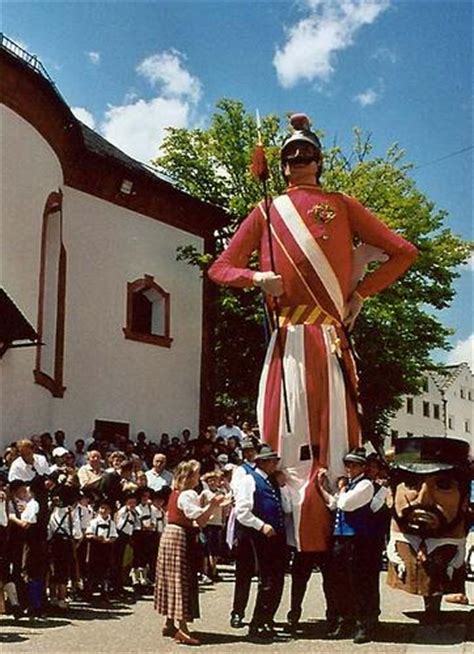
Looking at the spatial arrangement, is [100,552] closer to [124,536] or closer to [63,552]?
[124,536]

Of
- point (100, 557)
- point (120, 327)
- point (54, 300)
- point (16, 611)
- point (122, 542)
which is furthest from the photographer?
point (120, 327)

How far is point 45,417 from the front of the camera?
57.1ft

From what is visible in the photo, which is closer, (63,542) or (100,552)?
(63,542)

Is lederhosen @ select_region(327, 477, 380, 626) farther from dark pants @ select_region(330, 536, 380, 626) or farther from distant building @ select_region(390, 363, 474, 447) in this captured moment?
distant building @ select_region(390, 363, 474, 447)

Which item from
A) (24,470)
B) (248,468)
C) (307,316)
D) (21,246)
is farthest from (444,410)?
(248,468)

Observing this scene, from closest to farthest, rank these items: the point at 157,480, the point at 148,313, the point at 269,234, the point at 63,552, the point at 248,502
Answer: the point at 248,502
the point at 269,234
the point at 63,552
the point at 157,480
the point at 148,313

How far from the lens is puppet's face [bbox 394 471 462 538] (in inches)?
298

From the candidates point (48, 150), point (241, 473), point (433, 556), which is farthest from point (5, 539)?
point (48, 150)

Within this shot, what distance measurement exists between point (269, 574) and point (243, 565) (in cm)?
37

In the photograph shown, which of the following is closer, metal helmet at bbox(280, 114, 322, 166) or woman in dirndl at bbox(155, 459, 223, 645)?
woman in dirndl at bbox(155, 459, 223, 645)

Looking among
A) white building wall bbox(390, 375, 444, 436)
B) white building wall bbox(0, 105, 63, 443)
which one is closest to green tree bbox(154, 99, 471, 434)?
white building wall bbox(0, 105, 63, 443)

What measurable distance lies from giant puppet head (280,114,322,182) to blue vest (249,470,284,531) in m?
2.58

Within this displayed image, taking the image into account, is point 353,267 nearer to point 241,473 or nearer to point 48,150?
point 241,473

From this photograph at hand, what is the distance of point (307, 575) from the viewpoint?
25.5 feet
